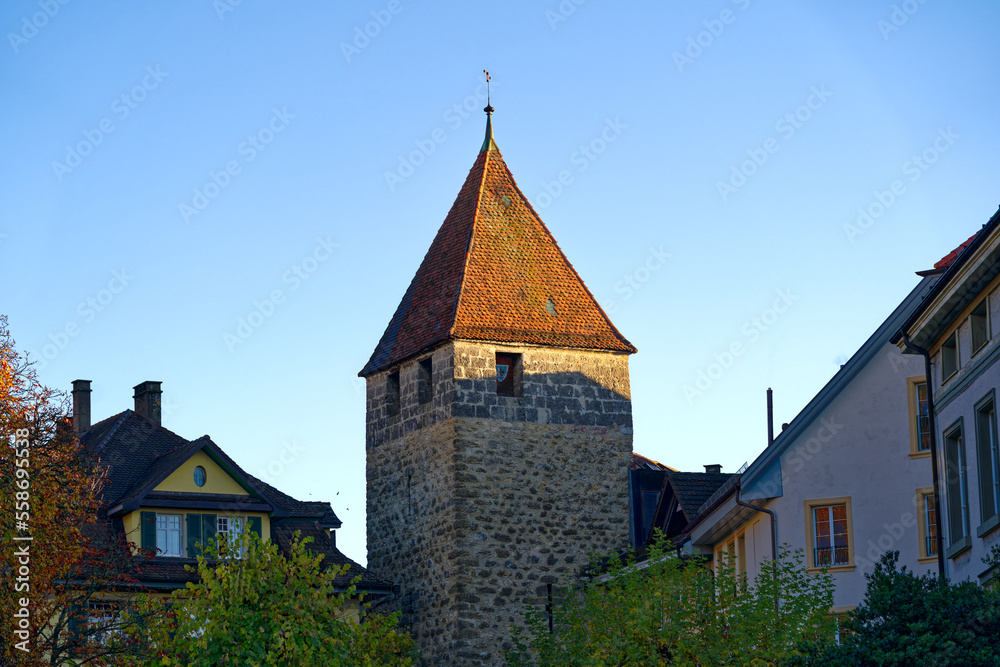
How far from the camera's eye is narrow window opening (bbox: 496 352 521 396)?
41.4 m

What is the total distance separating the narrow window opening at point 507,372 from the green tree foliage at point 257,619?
1306cm

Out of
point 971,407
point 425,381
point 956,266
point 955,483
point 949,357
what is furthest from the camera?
point 425,381

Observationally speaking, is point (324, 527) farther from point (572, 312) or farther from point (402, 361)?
point (572, 312)

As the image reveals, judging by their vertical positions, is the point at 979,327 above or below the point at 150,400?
below

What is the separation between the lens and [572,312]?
1686 inches

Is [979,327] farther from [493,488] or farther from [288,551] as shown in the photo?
[288,551]

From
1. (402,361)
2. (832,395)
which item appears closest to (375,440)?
(402,361)

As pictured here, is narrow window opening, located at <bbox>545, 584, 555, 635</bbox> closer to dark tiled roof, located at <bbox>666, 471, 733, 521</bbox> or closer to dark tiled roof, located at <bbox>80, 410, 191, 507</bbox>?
dark tiled roof, located at <bbox>666, 471, 733, 521</bbox>

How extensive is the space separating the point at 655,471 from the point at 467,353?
4977 mm

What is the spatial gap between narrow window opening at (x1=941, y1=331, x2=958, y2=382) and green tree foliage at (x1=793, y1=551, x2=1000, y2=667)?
6371 millimetres

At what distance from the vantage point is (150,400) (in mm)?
44594

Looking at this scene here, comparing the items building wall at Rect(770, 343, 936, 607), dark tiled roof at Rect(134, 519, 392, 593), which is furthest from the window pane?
dark tiled roof at Rect(134, 519, 392, 593)

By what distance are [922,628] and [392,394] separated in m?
24.1

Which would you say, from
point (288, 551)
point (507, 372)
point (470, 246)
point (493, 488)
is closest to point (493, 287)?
point (470, 246)
